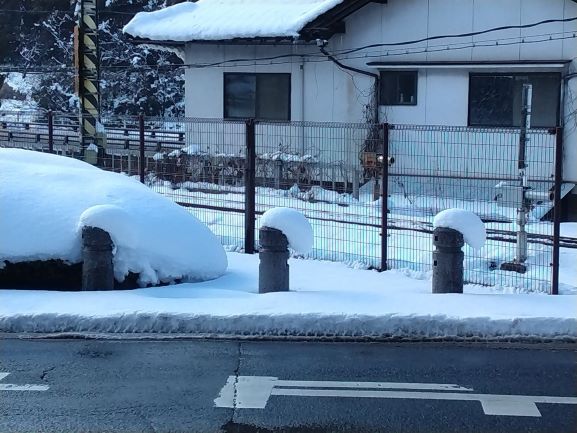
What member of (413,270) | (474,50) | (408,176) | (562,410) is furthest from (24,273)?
(474,50)

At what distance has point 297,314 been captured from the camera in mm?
6855

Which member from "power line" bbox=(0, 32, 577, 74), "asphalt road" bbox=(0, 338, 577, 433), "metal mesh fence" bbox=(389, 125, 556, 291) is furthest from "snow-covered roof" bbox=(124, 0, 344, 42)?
"asphalt road" bbox=(0, 338, 577, 433)

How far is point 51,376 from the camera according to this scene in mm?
5633

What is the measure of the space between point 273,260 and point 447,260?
1640 millimetres

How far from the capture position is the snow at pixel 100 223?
779 cm

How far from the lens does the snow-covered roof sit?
18.2 meters

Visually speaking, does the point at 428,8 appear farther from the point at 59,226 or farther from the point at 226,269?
the point at 59,226

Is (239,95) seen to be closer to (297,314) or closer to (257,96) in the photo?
(257,96)

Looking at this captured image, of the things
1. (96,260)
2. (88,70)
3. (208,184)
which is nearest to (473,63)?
(208,184)

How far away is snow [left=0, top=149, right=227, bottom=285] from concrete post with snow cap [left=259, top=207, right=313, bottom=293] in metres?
1.00

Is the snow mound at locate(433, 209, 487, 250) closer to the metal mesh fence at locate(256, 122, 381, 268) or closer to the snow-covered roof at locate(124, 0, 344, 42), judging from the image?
the metal mesh fence at locate(256, 122, 381, 268)

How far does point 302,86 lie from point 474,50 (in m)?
4.04

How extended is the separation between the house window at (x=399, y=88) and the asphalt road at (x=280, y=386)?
40.1ft

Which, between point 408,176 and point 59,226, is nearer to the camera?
point 59,226
